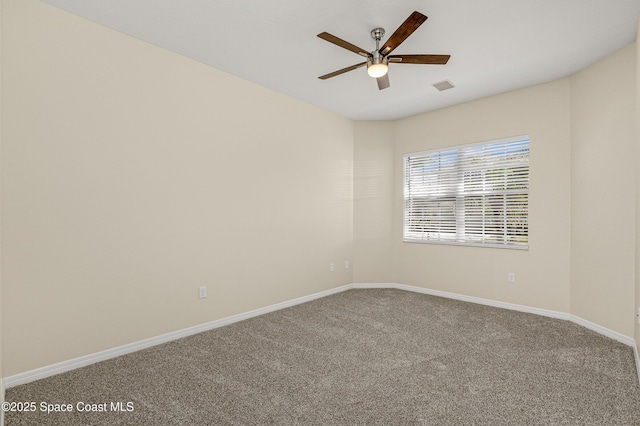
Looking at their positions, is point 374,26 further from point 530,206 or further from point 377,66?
point 530,206

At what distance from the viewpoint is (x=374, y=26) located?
263 cm

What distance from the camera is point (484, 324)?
3.49m

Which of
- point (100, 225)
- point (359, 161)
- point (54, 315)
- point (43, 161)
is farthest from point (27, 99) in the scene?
point (359, 161)

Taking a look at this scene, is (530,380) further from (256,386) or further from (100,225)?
(100,225)

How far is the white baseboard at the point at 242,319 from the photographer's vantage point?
2.35 meters

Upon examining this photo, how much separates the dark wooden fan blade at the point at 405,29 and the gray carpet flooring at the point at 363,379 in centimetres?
240

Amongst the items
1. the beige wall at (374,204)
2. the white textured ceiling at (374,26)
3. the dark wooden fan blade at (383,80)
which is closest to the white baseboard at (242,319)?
the beige wall at (374,204)

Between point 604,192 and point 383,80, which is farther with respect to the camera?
point 604,192

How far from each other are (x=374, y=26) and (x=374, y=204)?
2.93m

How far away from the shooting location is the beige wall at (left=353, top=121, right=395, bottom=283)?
519cm

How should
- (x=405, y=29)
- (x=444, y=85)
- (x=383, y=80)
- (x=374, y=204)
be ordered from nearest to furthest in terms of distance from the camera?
(x=405, y=29), (x=383, y=80), (x=444, y=85), (x=374, y=204)

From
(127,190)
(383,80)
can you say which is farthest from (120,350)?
(383,80)

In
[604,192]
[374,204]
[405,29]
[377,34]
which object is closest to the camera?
[405,29]

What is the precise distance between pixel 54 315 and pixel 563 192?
4901mm
